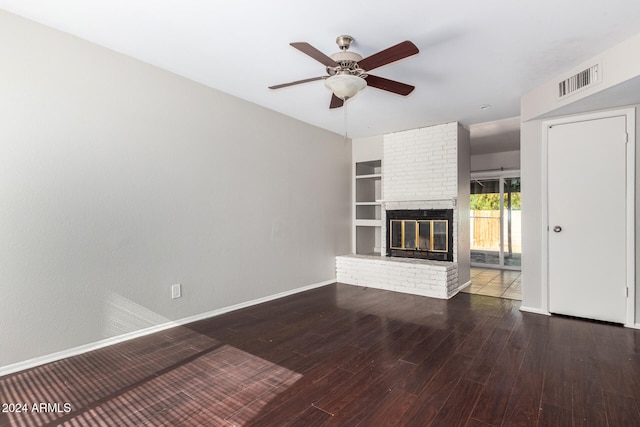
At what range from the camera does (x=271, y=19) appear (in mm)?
2311

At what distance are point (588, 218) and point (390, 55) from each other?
2.93 m

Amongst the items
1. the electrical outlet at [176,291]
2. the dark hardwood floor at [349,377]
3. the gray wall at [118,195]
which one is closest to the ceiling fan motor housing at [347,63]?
the gray wall at [118,195]

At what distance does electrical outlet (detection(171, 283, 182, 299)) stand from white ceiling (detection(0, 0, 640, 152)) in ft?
7.11

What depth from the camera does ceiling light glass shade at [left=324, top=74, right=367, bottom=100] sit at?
241 centimetres

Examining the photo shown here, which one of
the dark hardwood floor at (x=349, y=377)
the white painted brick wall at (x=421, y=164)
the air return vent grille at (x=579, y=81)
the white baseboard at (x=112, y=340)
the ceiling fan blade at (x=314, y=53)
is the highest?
the air return vent grille at (x=579, y=81)

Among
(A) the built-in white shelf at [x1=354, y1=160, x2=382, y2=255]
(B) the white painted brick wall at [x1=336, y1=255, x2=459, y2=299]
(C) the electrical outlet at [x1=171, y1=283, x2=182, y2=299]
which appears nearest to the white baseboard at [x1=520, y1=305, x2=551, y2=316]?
(B) the white painted brick wall at [x1=336, y1=255, x2=459, y2=299]

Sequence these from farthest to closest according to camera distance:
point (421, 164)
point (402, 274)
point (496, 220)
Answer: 1. point (496, 220)
2. point (421, 164)
3. point (402, 274)

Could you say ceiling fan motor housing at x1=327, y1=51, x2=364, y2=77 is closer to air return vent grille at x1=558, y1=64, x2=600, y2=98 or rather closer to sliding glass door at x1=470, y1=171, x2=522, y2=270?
air return vent grille at x1=558, y1=64, x2=600, y2=98

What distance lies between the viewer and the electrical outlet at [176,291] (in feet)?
10.6

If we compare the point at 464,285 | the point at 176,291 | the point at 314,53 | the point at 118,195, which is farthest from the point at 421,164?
the point at 118,195

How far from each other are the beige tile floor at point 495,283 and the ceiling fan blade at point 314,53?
12.8 feet

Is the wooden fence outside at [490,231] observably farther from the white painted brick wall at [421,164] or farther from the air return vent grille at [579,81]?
the air return vent grille at [579,81]

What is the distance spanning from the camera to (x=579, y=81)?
9.70 feet

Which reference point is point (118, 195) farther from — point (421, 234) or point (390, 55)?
point (421, 234)
